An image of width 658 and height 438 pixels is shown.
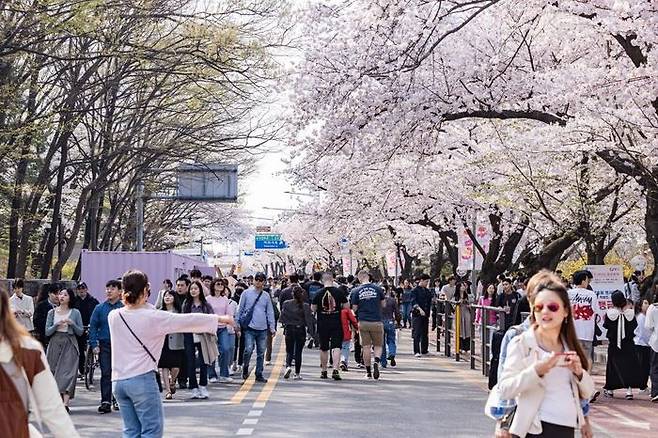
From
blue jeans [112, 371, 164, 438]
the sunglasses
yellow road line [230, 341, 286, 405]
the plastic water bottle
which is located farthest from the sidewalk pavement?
the sunglasses

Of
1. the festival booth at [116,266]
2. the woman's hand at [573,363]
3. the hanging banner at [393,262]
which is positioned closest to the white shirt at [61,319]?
the woman's hand at [573,363]

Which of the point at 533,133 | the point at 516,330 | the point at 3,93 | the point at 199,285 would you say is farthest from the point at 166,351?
the point at 533,133

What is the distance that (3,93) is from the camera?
21.4 m

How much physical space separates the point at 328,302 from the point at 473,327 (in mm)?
5020

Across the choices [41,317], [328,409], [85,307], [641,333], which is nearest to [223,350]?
[85,307]

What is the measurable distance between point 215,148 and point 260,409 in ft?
48.3

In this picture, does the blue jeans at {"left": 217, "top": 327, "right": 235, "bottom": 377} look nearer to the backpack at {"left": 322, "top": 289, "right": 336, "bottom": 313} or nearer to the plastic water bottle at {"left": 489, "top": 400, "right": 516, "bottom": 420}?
the backpack at {"left": 322, "top": 289, "right": 336, "bottom": 313}

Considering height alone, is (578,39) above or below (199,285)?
above

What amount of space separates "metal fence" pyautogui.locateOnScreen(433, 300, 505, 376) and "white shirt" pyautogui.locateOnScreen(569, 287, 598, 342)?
1644mm

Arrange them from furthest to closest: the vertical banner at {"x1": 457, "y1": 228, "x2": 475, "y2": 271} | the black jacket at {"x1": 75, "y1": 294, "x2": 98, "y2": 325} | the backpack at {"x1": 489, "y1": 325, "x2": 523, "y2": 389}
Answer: the vertical banner at {"x1": 457, "y1": 228, "x2": 475, "y2": 271} < the black jacket at {"x1": 75, "y1": 294, "x2": 98, "y2": 325} < the backpack at {"x1": 489, "y1": 325, "x2": 523, "y2": 389}

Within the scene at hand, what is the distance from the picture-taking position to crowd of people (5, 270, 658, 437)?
6.54m

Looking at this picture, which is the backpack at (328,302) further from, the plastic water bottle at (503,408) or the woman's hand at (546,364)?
the woman's hand at (546,364)

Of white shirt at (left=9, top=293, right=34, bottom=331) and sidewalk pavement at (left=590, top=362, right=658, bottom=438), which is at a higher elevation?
white shirt at (left=9, top=293, right=34, bottom=331)

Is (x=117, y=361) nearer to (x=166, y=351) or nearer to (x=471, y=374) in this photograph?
(x=166, y=351)
